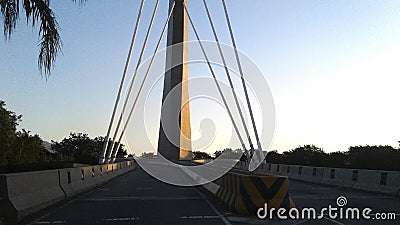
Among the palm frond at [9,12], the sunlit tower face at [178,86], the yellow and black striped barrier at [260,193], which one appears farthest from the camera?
the sunlit tower face at [178,86]

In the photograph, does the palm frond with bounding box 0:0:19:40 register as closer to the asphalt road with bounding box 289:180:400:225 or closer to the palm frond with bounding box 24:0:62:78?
the palm frond with bounding box 24:0:62:78

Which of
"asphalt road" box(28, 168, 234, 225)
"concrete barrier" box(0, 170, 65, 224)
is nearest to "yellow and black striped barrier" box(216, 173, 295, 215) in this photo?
"asphalt road" box(28, 168, 234, 225)

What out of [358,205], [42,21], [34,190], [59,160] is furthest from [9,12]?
[59,160]

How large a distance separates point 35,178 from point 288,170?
70.5ft

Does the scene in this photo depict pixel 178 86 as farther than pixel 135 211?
Yes

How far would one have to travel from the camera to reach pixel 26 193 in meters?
12.6

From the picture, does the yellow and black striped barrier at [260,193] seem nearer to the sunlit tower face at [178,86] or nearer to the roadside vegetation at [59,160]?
the roadside vegetation at [59,160]

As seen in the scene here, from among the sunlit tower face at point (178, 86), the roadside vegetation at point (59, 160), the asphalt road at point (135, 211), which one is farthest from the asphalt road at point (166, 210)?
the sunlit tower face at point (178, 86)

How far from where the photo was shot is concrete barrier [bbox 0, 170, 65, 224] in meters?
11.3

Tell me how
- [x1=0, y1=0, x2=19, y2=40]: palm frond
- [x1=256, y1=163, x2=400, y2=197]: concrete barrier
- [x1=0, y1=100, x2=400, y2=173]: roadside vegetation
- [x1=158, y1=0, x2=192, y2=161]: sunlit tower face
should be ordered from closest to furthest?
1. [x1=0, y1=0, x2=19, y2=40]: palm frond
2. [x1=256, y1=163, x2=400, y2=197]: concrete barrier
3. [x1=0, y1=100, x2=400, y2=173]: roadside vegetation
4. [x1=158, y1=0, x2=192, y2=161]: sunlit tower face

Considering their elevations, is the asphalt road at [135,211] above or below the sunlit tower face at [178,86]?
below

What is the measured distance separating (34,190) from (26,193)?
0.73m

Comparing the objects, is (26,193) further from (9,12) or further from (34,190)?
(9,12)

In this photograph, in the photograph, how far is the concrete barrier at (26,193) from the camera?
37.0 ft
